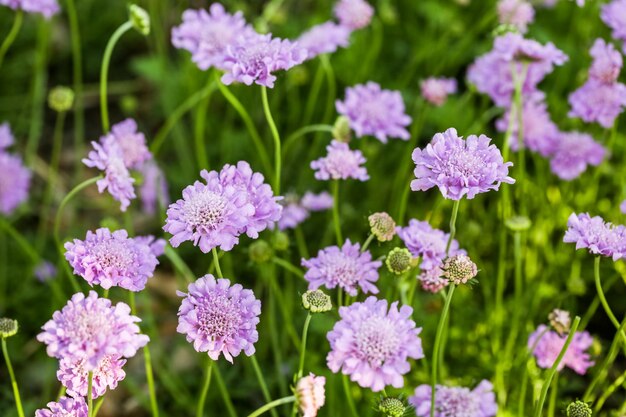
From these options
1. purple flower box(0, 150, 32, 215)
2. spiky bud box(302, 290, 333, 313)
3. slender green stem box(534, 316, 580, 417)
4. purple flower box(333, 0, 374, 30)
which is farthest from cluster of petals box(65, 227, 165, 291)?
purple flower box(333, 0, 374, 30)

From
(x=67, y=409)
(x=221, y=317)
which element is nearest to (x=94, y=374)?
(x=67, y=409)

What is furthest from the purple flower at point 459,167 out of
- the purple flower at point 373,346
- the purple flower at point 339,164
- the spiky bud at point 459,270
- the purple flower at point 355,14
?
the purple flower at point 355,14

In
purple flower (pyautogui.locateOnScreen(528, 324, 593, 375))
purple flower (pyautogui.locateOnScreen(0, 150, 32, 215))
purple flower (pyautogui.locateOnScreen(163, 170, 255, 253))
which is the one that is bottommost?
purple flower (pyautogui.locateOnScreen(528, 324, 593, 375))

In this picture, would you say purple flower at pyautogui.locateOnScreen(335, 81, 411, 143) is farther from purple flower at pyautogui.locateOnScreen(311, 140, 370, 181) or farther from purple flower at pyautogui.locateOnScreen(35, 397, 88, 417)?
purple flower at pyautogui.locateOnScreen(35, 397, 88, 417)

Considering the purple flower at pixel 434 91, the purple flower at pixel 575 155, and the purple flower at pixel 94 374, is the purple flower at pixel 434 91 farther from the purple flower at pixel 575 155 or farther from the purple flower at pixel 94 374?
the purple flower at pixel 94 374

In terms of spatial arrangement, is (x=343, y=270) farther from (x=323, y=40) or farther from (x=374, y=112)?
(x=323, y=40)

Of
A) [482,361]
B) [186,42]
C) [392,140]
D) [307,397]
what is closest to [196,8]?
[392,140]
